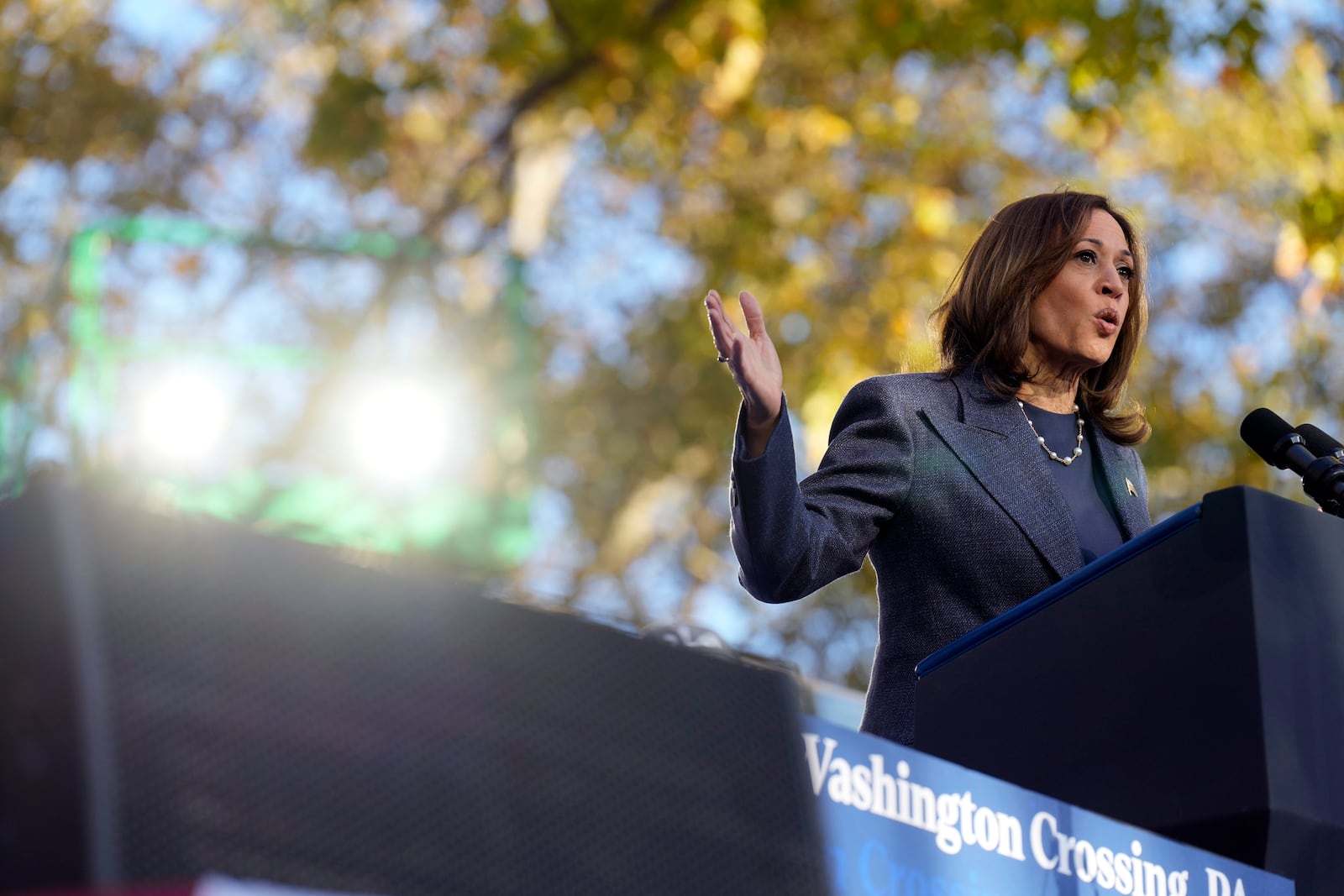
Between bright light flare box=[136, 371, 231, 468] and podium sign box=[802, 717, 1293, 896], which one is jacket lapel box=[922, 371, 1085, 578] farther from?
bright light flare box=[136, 371, 231, 468]

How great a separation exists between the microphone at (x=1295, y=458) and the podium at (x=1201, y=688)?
0.32 metres

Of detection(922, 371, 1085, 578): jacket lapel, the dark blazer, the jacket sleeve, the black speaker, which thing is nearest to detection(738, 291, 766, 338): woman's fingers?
the jacket sleeve

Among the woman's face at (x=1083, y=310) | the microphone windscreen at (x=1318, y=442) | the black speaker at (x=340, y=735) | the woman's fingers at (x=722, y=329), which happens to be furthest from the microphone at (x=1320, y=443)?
the black speaker at (x=340, y=735)

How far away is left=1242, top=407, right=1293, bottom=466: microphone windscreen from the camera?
8.45 feet

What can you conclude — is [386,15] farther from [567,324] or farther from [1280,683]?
[1280,683]

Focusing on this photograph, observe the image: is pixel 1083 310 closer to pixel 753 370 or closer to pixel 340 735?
pixel 753 370

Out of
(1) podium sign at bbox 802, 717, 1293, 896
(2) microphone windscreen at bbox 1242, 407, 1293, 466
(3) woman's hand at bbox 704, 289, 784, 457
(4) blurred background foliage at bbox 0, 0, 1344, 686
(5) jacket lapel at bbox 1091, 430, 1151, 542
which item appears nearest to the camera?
(1) podium sign at bbox 802, 717, 1293, 896

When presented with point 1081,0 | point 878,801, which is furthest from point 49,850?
point 1081,0

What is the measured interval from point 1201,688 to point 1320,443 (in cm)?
66

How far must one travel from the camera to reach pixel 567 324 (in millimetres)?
13391

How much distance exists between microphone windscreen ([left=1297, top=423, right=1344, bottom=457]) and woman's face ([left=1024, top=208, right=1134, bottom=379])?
49 centimetres

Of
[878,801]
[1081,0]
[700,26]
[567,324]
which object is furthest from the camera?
[567,324]

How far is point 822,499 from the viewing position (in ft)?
8.57

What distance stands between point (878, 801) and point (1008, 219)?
65.9 inches
